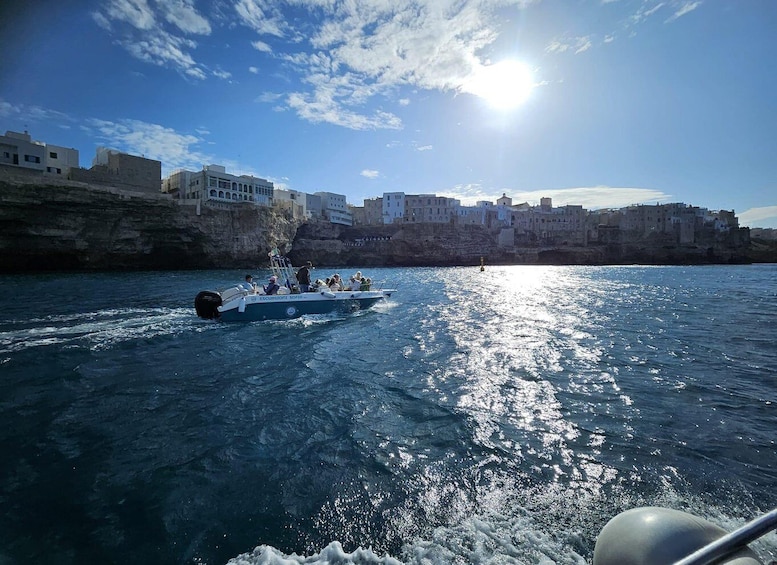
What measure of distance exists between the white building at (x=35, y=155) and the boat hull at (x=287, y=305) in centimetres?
4342

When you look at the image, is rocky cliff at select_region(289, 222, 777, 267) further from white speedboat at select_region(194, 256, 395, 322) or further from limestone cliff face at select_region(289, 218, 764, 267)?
white speedboat at select_region(194, 256, 395, 322)

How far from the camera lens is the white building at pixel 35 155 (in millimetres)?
39250

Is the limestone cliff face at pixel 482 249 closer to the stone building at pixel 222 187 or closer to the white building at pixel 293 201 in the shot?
the white building at pixel 293 201

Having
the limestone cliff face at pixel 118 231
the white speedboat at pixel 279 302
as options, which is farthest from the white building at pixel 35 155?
the white speedboat at pixel 279 302

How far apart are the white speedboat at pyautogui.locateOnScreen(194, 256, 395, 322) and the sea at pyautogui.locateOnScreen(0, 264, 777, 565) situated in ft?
9.49

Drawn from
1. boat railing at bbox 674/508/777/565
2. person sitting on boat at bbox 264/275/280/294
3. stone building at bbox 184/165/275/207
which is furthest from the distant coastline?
boat railing at bbox 674/508/777/565

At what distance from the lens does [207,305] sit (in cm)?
1460

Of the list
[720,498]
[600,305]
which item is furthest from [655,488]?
[600,305]

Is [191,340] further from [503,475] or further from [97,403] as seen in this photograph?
[503,475]

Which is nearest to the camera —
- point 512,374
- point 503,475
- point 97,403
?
point 503,475

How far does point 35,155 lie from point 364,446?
5457 centimetres

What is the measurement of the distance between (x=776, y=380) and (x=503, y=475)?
25.8ft

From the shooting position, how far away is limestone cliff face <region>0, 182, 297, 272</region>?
121 ft

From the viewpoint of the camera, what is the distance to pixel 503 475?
15.6 ft
